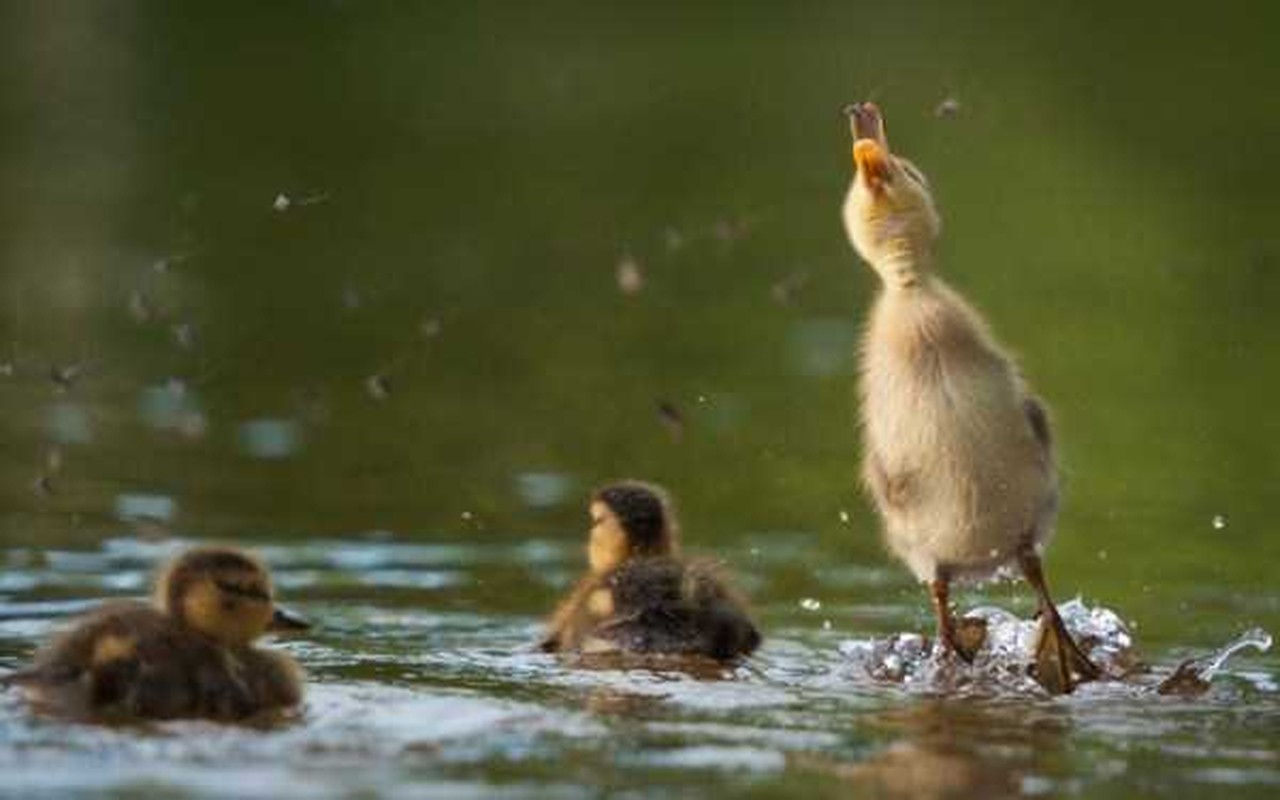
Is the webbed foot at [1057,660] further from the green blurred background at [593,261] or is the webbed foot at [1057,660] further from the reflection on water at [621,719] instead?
the green blurred background at [593,261]

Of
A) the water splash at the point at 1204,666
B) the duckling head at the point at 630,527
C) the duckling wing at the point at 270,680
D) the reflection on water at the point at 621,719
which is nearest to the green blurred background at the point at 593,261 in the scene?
the water splash at the point at 1204,666

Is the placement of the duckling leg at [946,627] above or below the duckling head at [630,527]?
below

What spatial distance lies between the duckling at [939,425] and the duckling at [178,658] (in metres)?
2.16

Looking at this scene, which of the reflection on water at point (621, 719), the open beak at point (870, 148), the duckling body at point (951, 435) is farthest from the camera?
the open beak at point (870, 148)

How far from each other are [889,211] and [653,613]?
5.15ft

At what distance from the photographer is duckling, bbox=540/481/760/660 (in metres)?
12.8

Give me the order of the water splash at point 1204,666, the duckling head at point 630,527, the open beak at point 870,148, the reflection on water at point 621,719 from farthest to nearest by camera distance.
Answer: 1. the duckling head at point 630,527
2. the open beak at point 870,148
3. the water splash at point 1204,666
4. the reflection on water at point 621,719

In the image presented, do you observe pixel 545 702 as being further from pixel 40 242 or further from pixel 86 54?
pixel 86 54

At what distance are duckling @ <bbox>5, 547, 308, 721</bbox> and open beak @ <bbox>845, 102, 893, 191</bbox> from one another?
7.88 ft

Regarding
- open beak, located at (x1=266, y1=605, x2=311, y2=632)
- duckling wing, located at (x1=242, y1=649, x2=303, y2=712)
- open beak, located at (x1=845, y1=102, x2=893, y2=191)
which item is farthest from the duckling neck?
duckling wing, located at (x1=242, y1=649, x2=303, y2=712)

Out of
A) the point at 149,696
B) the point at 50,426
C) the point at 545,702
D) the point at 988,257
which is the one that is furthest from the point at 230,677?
the point at 988,257

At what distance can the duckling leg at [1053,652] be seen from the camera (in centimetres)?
1235

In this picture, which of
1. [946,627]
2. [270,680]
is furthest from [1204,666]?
[270,680]

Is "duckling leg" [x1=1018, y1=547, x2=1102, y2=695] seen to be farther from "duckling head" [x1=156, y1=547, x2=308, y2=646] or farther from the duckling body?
"duckling head" [x1=156, y1=547, x2=308, y2=646]
